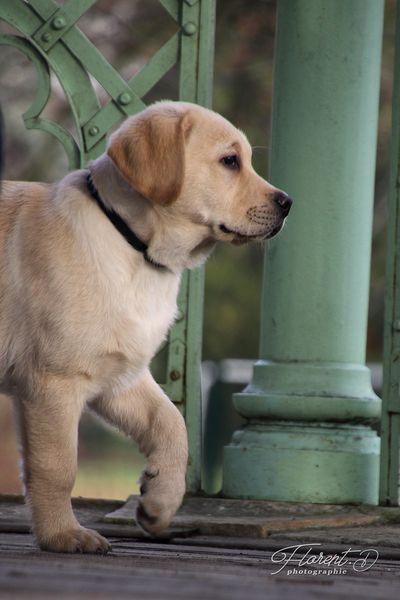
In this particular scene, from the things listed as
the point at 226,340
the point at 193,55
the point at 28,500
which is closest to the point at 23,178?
the point at 226,340

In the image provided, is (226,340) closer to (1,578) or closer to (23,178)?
(23,178)

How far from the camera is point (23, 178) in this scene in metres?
13.5

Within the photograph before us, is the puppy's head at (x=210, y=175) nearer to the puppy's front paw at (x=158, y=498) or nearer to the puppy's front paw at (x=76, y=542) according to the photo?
the puppy's front paw at (x=158, y=498)

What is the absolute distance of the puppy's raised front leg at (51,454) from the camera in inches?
149

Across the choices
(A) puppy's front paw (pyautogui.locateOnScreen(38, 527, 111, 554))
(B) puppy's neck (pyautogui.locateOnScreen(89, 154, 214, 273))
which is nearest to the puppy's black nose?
(B) puppy's neck (pyautogui.locateOnScreen(89, 154, 214, 273))

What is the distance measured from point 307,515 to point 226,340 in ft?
38.3

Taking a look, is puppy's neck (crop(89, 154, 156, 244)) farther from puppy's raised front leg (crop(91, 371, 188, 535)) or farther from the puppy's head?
puppy's raised front leg (crop(91, 371, 188, 535))

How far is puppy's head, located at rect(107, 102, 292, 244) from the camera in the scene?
158 inches

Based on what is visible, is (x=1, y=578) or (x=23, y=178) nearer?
(x=1, y=578)

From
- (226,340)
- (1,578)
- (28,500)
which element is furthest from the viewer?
(226,340)

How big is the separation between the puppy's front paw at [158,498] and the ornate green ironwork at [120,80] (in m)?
1.45

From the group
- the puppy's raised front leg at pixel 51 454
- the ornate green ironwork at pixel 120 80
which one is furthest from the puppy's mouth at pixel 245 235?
the ornate green ironwork at pixel 120 80

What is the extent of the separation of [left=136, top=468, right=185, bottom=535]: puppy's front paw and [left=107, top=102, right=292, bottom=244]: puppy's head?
750mm

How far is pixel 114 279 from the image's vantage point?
3.93m
